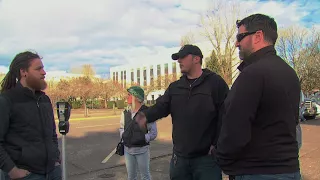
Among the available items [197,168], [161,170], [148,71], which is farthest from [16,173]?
[148,71]

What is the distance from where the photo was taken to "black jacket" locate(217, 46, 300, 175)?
2.12m

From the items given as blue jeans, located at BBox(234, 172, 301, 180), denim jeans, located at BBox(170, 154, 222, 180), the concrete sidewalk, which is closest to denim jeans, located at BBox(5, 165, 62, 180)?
denim jeans, located at BBox(170, 154, 222, 180)

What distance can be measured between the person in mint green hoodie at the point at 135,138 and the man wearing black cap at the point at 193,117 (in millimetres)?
1049

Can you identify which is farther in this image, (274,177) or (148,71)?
(148,71)

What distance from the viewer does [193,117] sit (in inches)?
127

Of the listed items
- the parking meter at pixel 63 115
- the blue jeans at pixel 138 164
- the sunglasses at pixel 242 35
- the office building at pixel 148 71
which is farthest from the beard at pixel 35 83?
the office building at pixel 148 71

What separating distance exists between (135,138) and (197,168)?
1381 mm

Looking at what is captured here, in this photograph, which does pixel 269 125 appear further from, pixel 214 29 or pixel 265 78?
pixel 214 29

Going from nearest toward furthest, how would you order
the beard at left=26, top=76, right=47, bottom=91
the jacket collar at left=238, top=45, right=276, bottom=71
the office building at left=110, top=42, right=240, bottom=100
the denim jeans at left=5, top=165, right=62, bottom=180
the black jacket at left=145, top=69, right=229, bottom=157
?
the jacket collar at left=238, top=45, right=276, bottom=71
the denim jeans at left=5, top=165, right=62, bottom=180
the beard at left=26, top=76, right=47, bottom=91
the black jacket at left=145, top=69, right=229, bottom=157
the office building at left=110, top=42, right=240, bottom=100

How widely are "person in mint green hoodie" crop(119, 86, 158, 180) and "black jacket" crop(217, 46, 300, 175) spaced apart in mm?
2366

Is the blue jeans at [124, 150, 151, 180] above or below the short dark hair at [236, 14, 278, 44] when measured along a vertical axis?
below

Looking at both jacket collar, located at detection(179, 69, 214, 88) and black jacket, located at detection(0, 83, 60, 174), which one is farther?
jacket collar, located at detection(179, 69, 214, 88)

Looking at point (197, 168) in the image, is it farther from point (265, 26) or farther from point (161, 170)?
point (161, 170)

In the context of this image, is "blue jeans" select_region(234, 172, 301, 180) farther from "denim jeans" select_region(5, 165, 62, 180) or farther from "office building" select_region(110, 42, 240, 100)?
"office building" select_region(110, 42, 240, 100)
